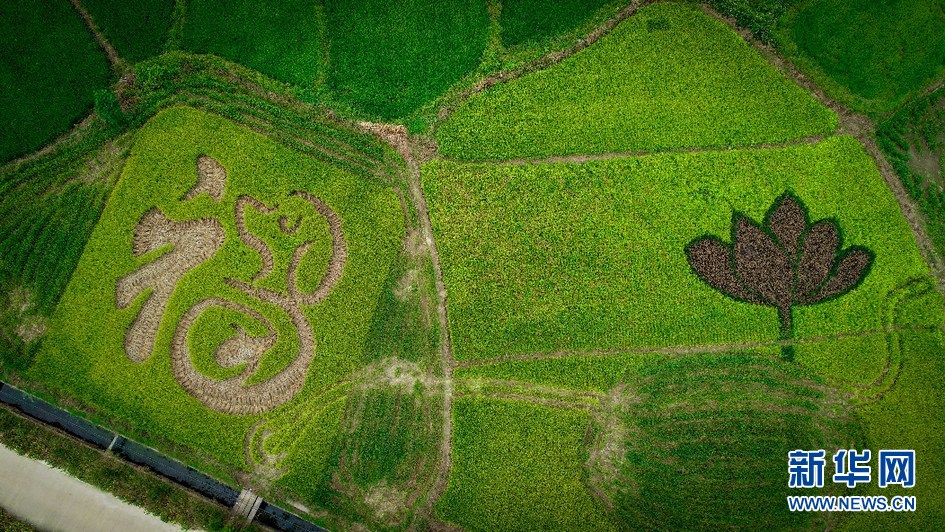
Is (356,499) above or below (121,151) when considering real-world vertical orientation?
below

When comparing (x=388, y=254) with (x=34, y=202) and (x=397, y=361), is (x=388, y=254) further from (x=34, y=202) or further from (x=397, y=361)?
(x=34, y=202)

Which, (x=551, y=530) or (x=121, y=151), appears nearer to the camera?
(x=551, y=530)

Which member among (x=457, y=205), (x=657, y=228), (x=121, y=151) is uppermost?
(x=657, y=228)

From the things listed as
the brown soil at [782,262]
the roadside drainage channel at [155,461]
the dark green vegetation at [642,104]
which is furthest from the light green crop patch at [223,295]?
the brown soil at [782,262]

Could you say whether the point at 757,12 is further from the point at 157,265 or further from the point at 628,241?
the point at 157,265

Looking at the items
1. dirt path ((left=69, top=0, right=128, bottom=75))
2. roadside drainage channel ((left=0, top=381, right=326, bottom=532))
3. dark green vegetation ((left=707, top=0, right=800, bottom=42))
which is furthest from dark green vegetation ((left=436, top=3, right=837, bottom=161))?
roadside drainage channel ((left=0, top=381, right=326, bottom=532))

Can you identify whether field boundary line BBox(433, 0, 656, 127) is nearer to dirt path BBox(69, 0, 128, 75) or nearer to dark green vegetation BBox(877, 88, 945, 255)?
dark green vegetation BBox(877, 88, 945, 255)

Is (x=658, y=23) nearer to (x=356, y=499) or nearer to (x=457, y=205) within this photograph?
(x=457, y=205)

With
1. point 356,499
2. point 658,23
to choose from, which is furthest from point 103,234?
point 658,23
